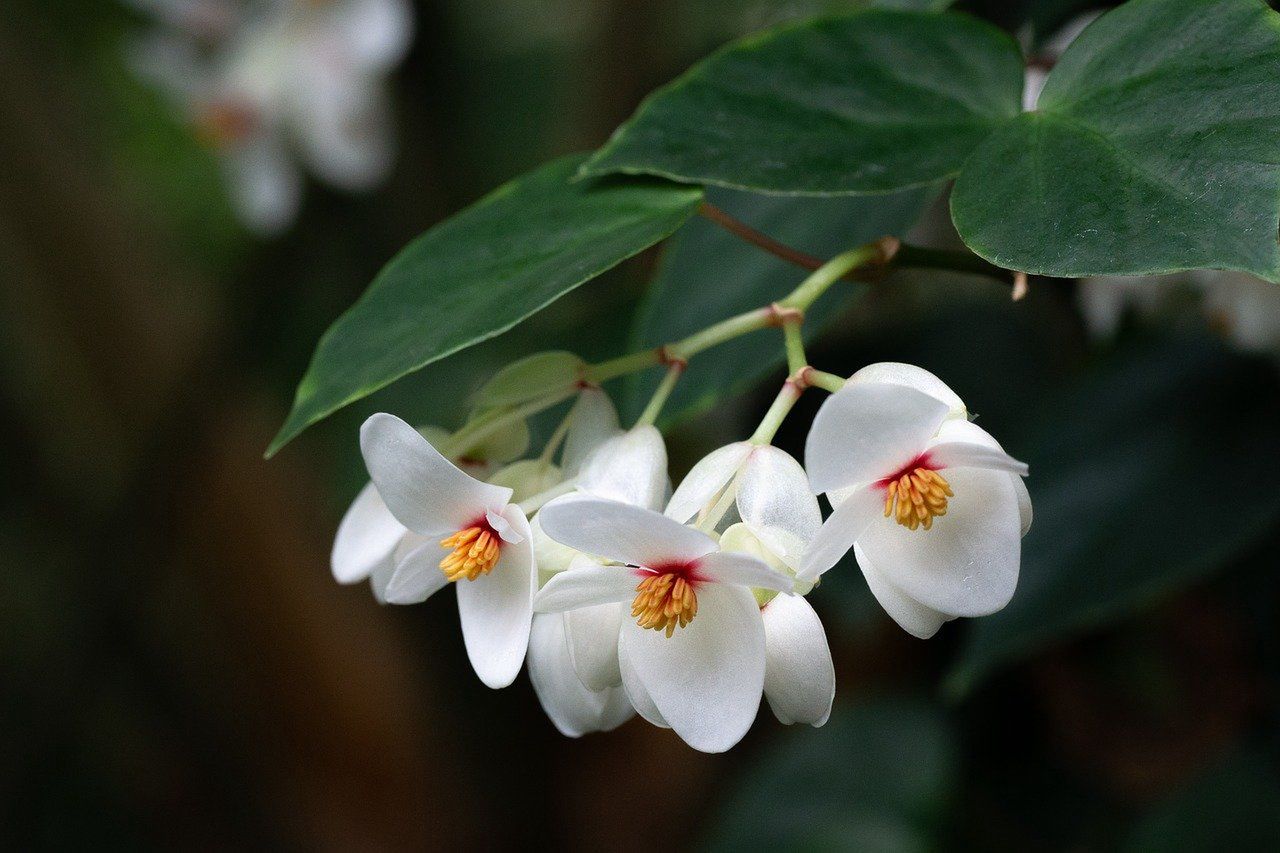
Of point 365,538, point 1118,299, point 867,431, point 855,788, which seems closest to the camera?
point 867,431

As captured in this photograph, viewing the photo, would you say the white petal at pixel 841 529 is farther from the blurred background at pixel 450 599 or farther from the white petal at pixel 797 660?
the blurred background at pixel 450 599

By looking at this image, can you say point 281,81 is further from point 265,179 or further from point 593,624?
point 593,624

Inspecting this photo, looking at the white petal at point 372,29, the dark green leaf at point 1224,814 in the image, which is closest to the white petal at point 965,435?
the dark green leaf at point 1224,814

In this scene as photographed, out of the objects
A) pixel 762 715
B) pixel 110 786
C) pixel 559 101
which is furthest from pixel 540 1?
pixel 110 786

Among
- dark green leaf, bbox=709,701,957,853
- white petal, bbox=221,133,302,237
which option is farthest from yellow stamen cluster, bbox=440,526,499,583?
white petal, bbox=221,133,302,237

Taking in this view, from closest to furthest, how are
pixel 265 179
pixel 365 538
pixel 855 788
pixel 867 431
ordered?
1. pixel 867 431
2. pixel 365 538
3. pixel 855 788
4. pixel 265 179

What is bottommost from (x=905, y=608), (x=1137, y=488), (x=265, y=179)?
(x=1137, y=488)

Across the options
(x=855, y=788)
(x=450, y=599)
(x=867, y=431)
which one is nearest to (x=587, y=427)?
(x=867, y=431)
